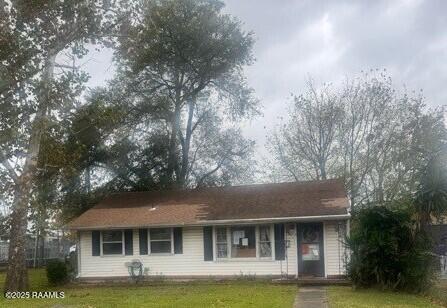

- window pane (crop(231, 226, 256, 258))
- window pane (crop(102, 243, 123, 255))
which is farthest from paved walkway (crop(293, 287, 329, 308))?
window pane (crop(102, 243, 123, 255))

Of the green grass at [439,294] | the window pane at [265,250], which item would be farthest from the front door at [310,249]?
the green grass at [439,294]

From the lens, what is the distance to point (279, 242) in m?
22.8

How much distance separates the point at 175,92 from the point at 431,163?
62.8ft

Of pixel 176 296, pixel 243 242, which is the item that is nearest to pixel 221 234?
pixel 243 242

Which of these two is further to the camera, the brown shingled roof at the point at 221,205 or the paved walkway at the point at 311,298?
the brown shingled roof at the point at 221,205

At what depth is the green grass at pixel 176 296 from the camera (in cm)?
1557

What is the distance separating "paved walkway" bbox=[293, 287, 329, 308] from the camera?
15.0 meters

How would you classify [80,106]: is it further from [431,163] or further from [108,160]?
[431,163]

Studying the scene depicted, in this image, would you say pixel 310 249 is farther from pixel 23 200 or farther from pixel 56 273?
pixel 23 200

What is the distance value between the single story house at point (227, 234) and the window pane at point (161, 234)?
0.14 feet

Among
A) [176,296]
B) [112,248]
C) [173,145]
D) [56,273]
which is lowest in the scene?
[176,296]

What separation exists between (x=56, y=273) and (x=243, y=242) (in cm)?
791

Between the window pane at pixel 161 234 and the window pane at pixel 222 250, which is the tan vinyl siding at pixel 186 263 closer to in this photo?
the window pane at pixel 222 250

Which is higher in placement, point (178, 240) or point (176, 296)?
point (178, 240)
